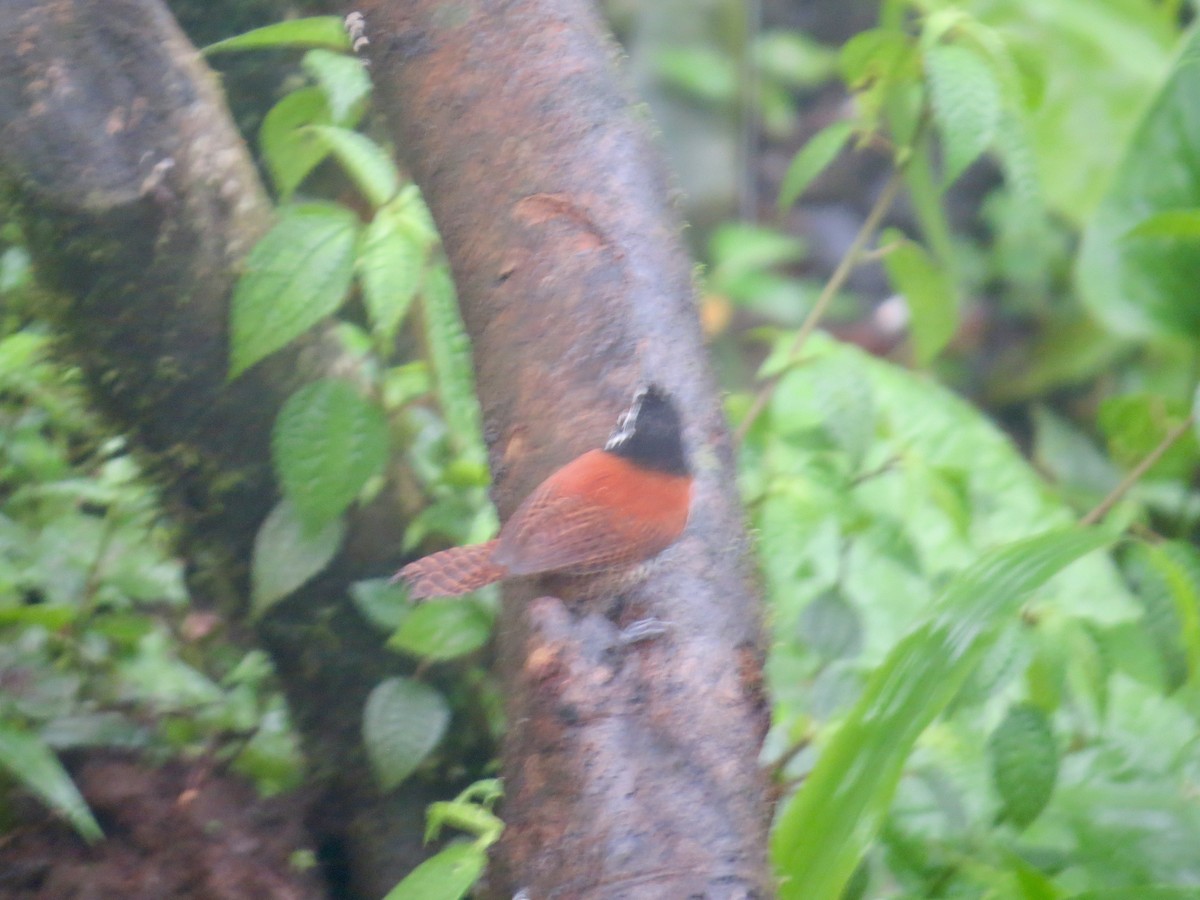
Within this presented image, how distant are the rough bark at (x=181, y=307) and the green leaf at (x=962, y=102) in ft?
2.97

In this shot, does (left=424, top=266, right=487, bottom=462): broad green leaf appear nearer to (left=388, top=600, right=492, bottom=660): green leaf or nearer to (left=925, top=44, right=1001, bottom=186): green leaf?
(left=388, top=600, right=492, bottom=660): green leaf

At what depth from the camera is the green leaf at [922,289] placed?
1.70m

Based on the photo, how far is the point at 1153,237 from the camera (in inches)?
96.7

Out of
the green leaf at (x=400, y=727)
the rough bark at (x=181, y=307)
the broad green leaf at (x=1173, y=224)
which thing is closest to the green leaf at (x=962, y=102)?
the broad green leaf at (x=1173, y=224)

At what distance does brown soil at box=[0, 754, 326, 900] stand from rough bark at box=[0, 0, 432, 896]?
9 centimetres

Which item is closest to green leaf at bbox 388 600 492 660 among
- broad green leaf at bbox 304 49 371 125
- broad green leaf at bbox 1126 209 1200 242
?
broad green leaf at bbox 304 49 371 125

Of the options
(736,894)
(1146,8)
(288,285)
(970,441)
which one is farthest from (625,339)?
(1146,8)

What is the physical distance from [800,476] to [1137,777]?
71 cm

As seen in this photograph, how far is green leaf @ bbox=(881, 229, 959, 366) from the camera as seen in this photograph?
1699mm

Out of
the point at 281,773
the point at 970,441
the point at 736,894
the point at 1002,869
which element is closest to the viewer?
the point at 736,894

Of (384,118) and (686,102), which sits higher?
(384,118)

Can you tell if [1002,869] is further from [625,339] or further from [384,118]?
[384,118]

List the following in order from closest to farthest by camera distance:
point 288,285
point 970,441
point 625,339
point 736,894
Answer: point 736,894, point 625,339, point 288,285, point 970,441

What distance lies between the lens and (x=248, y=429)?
1491 mm
